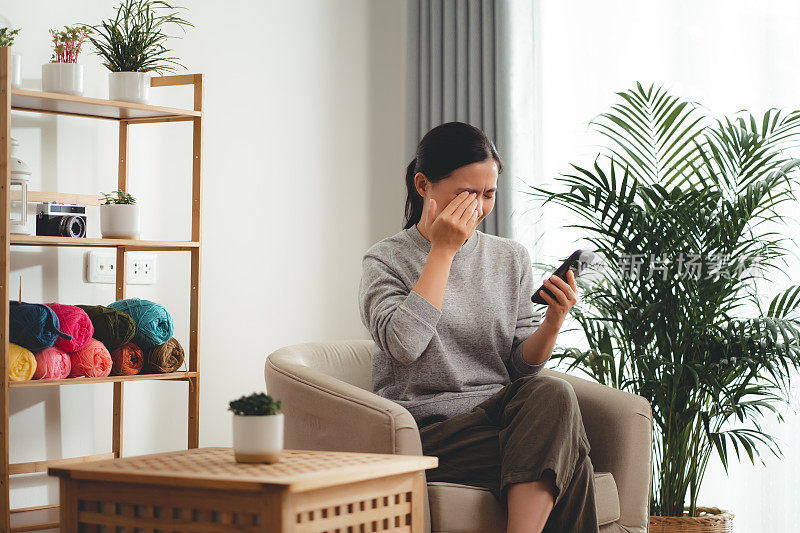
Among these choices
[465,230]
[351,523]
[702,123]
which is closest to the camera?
[351,523]

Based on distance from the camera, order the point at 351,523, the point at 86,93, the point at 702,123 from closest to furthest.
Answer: the point at 351,523 < the point at 86,93 < the point at 702,123

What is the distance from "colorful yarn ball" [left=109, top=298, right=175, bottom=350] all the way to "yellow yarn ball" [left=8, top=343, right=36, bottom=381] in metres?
0.29

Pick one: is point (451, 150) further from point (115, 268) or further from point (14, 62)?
point (115, 268)

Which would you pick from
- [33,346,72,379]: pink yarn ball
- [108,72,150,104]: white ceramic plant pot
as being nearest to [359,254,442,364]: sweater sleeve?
[33,346,72,379]: pink yarn ball

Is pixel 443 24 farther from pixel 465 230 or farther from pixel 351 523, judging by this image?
pixel 351 523

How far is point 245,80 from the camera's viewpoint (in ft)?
9.95

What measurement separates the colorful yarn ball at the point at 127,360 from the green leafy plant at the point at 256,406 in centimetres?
107

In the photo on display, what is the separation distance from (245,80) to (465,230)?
1520 mm

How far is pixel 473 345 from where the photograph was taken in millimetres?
1944

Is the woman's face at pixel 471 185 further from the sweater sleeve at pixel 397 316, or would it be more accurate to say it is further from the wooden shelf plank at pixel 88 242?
the wooden shelf plank at pixel 88 242

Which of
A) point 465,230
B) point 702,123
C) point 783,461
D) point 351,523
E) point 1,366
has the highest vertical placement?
point 702,123

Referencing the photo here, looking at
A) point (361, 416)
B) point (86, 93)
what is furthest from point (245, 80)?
point (361, 416)

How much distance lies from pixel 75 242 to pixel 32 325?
10.7 inches

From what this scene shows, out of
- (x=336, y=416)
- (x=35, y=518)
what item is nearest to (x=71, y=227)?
(x=35, y=518)
